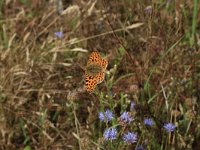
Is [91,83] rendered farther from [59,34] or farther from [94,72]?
[59,34]

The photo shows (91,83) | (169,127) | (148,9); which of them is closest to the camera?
(91,83)

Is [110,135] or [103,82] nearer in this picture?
[110,135]

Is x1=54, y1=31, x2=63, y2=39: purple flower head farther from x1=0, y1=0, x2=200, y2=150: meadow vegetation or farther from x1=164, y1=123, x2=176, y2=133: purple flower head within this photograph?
x1=164, y1=123, x2=176, y2=133: purple flower head

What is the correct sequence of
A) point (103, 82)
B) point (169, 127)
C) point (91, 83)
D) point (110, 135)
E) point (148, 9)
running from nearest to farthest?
1. point (91, 83)
2. point (110, 135)
3. point (169, 127)
4. point (103, 82)
5. point (148, 9)

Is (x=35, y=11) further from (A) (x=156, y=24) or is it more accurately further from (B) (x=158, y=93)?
(B) (x=158, y=93)

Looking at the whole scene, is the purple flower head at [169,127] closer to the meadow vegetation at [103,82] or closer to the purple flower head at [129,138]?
the meadow vegetation at [103,82]

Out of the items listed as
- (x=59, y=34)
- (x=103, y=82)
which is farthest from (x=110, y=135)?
(x=59, y=34)

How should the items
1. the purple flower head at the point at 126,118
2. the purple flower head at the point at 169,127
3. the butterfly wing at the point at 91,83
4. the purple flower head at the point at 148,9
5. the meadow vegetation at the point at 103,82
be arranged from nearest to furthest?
the butterfly wing at the point at 91,83
the purple flower head at the point at 126,118
the purple flower head at the point at 169,127
the meadow vegetation at the point at 103,82
the purple flower head at the point at 148,9

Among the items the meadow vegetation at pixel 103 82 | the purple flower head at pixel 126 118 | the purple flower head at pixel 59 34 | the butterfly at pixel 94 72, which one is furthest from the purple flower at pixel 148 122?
the purple flower head at pixel 59 34
